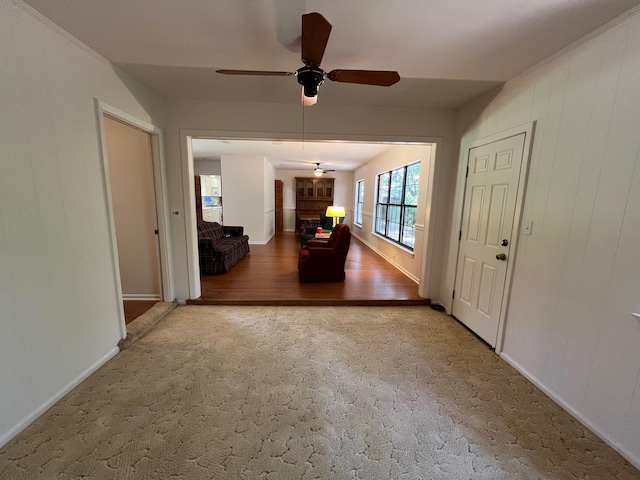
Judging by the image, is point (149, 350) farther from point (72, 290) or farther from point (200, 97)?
point (200, 97)

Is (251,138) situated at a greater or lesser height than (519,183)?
greater

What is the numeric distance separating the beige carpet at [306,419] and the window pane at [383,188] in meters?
4.32

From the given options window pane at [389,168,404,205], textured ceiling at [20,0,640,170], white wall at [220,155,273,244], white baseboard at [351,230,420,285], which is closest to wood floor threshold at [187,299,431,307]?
white baseboard at [351,230,420,285]

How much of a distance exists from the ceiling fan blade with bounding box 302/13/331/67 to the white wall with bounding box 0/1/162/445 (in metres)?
1.66

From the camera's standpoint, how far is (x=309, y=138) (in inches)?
121

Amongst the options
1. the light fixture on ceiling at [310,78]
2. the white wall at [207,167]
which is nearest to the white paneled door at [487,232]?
the light fixture on ceiling at [310,78]

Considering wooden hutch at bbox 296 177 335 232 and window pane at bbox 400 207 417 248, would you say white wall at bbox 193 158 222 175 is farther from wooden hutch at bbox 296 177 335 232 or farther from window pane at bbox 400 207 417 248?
window pane at bbox 400 207 417 248

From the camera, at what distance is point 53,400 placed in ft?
5.50

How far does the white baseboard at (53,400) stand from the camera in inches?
56.5

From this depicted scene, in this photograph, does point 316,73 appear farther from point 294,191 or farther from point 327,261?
point 294,191

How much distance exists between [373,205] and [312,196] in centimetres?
310

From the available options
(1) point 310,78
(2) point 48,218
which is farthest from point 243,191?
(1) point 310,78

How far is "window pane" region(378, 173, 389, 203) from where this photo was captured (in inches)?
244

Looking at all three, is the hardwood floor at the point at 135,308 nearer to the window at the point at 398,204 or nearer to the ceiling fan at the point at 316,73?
the ceiling fan at the point at 316,73
